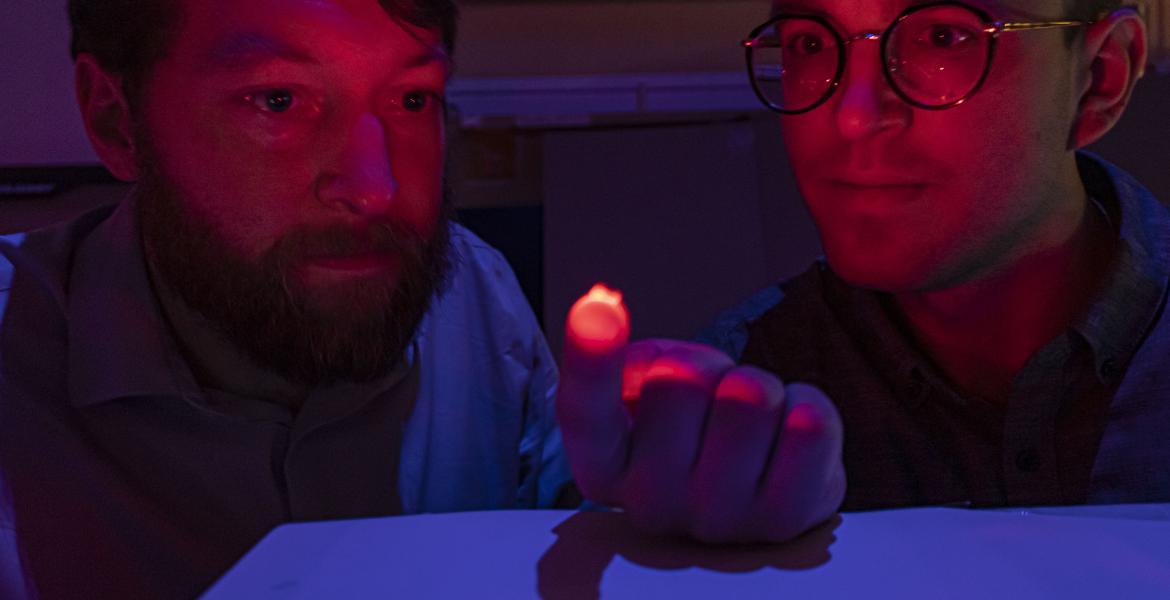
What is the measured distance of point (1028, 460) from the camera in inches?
27.2

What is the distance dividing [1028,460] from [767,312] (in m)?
0.28

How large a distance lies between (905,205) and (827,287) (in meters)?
0.25

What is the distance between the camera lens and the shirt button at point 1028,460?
689mm

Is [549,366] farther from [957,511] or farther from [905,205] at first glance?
[957,511]

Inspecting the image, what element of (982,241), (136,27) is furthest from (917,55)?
(136,27)

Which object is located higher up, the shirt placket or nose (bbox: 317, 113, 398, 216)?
nose (bbox: 317, 113, 398, 216)

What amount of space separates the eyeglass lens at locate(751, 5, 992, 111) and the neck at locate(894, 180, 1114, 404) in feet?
0.49

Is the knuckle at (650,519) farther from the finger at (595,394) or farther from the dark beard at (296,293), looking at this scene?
the dark beard at (296,293)

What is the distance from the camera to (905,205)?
646 millimetres

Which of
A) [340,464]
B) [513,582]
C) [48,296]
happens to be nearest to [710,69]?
[340,464]

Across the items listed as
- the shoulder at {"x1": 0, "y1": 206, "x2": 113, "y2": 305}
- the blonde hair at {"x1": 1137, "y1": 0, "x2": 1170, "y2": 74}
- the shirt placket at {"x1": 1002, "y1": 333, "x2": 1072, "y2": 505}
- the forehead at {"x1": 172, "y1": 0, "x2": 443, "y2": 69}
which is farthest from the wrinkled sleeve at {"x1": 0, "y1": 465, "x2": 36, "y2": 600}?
the blonde hair at {"x1": 1137, "y1": 0, "x2": 1170, "y2": 74}

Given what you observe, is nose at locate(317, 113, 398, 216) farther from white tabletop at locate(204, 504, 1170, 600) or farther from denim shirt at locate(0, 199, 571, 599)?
white tabletop at locate(204, 504, 1170, 600)

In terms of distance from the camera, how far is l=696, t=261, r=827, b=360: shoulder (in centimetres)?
86

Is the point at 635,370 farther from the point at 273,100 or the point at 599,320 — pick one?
the point at 273,100
